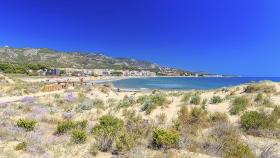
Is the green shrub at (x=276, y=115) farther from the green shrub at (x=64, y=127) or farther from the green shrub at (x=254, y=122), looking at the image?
the green shrub at (x=64, y=127)

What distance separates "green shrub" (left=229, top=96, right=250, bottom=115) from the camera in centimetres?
1476

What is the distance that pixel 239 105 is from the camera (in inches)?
614

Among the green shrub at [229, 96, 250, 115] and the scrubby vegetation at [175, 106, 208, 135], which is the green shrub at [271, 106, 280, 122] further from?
the scrubby vegetation at [175, 106, 208, 135]

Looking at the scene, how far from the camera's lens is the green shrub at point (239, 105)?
581 inches

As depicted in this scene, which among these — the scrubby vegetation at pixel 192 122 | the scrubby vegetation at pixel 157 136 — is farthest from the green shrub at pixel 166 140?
the scrubby vegetation at pixel 192 122

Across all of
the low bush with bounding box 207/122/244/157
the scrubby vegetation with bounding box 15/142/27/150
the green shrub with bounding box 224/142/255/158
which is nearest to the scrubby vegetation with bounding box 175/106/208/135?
the low bush with bounding box 207/122/244/157

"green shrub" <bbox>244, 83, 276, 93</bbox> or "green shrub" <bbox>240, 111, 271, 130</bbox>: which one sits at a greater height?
"green shrub" <bbox>244, 83, 276, 93</bbox>

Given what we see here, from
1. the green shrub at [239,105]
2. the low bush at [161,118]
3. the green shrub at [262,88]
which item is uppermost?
the green shrub at [262,88]

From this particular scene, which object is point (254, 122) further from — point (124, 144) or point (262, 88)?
point (262, 88)

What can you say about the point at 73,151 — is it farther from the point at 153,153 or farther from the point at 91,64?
the point at 91,64

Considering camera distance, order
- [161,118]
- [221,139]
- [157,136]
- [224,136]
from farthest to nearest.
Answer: [161,118] < [224,136] < [221,139] < [157,136]

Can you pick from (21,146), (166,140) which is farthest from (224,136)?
(21,146)

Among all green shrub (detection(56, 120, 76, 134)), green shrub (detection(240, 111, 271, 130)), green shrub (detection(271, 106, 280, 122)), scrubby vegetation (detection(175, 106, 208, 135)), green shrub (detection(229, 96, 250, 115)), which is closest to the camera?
green shrub (detection(56, 120, 76, 134))

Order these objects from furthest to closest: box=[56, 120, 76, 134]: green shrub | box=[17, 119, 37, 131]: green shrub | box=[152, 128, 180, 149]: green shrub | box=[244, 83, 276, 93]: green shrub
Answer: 1. box=[244, 83, 276, 93]: green shrub
2. box=[17, 119, 37, 131]: green shrub
3. box=[56, 120, 76, 134]: green shrub
4. box=[152, 128, 180, 149]: green shrub
